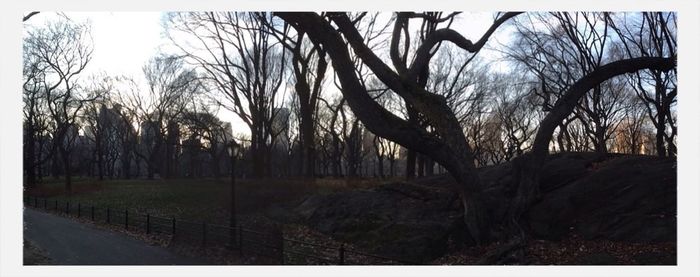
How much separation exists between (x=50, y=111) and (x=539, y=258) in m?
35.6

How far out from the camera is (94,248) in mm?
14305

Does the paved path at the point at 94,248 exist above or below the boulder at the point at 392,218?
below

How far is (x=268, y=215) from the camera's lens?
66.5 ft

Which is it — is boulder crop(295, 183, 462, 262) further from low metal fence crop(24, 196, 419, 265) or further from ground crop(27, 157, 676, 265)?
low metal fence crop(24, 196, 419, 265)

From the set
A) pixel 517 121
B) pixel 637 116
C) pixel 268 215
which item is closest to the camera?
pixel 268 215

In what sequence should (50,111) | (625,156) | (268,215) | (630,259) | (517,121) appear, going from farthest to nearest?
(517,121) → (50,111) → (268,215) → (625,156) → (630,259)

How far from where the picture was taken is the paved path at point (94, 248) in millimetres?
12641

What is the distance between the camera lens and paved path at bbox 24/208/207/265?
12.6 meters

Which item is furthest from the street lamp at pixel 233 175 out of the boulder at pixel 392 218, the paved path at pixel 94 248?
the boulder at pixel 392 218

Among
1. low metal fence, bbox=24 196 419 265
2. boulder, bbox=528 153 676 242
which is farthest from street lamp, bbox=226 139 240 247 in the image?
boulder, bbox=528 153 676 242

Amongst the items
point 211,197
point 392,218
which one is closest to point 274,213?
point 211,197

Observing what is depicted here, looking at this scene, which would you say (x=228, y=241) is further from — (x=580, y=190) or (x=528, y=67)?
(x=528, y=67)

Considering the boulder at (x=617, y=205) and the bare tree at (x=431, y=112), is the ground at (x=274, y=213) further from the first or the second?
the bare tree at (x=431, y=112)

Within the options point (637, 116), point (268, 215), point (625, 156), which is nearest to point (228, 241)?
point (268, 215)
